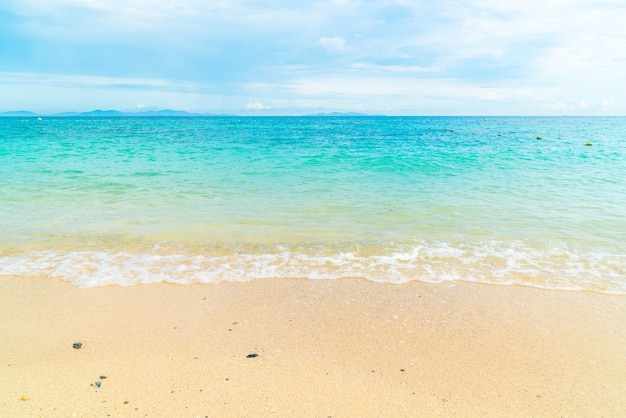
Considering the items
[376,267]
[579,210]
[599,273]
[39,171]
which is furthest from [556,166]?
[39,171]

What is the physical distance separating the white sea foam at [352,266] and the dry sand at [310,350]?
0.38 metres

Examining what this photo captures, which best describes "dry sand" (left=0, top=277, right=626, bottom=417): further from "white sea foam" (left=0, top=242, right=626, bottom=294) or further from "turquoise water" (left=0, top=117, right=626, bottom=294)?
"turquoise water" (left=0, top=117, right=626, bottom=294)

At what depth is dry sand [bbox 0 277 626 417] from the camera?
3.61 meters

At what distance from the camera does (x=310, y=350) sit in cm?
443

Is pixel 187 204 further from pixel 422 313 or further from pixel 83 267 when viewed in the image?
pixel 422 313

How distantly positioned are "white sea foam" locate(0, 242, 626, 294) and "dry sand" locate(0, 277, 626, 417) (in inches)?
14.9

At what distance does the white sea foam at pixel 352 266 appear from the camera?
6.41 meters

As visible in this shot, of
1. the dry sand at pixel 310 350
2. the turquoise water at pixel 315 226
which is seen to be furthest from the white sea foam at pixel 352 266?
A: the dry sand at pixel 310 350

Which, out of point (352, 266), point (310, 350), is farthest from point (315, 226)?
point (310, 350)

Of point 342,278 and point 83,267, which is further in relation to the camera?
point 83,267

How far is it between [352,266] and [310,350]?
2.66 metres

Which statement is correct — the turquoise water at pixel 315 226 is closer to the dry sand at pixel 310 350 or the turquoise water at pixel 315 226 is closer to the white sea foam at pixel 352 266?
the white sea foam at pixel 352 266

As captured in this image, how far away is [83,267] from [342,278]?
4.76 meters

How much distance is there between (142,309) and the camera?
5387mm
